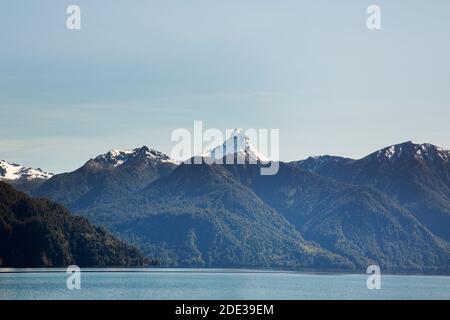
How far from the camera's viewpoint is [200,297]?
575 ft

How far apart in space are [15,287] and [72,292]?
16.9 metres
